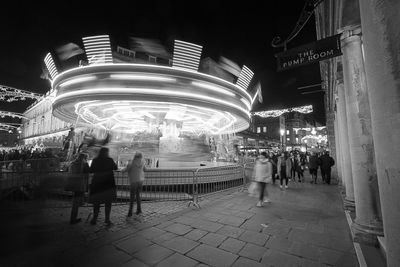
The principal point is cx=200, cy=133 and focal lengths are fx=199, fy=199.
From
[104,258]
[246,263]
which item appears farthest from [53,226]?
[246,263]

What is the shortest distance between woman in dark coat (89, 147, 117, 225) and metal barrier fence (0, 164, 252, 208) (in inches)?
86.1

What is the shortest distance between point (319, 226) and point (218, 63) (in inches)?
321

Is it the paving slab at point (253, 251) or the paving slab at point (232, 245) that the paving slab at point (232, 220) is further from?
the paving slab at point (253, 251)

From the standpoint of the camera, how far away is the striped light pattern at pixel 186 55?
A: 7902mm

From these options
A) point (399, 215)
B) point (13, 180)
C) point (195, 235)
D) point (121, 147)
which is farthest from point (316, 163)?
point (13, 180)

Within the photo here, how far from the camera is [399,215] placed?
197 centimetres

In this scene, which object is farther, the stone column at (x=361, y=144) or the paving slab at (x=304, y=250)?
the stone column at (x=361, y=144)

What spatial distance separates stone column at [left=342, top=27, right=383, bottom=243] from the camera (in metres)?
3.90

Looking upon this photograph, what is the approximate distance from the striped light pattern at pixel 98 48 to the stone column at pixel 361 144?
766 centimetres

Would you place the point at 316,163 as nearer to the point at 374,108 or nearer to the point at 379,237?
the point at 379,237

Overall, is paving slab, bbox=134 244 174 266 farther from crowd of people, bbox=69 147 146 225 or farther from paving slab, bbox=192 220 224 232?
crowd of people, bbox=69 147 146 225

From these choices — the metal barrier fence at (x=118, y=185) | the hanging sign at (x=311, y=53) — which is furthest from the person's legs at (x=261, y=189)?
the hanging sign at (x=311, y=53)

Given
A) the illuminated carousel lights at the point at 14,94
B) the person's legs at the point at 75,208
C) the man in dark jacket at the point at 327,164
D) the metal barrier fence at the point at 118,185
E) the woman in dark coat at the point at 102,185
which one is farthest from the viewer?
the illuminated carousel lights at the point at 14,94

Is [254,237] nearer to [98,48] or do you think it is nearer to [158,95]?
[158,95]
